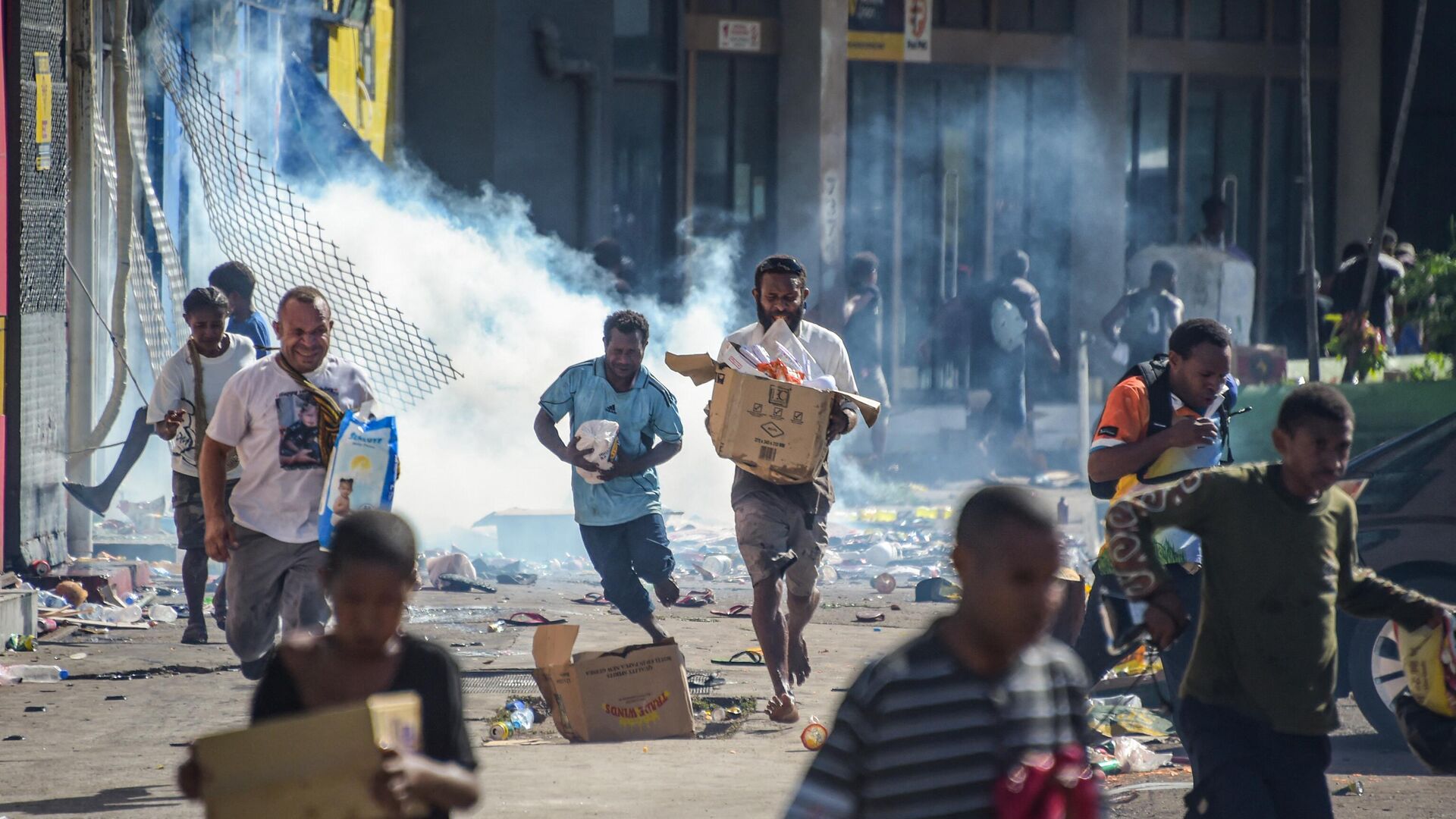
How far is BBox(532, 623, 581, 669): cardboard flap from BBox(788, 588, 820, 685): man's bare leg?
3.48 feet

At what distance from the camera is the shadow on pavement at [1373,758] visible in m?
6.50

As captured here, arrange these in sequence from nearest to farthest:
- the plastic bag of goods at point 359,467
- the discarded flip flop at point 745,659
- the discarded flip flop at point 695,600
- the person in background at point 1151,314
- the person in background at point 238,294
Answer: the plastic bag of goods at point 359,467
the discarded flip flop at point 745,659
the person in background at point 238,294
the discarded flip flop at point 695,600
the person in background at point 1151,314

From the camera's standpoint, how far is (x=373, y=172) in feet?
50.3

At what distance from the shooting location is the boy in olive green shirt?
12.9ft

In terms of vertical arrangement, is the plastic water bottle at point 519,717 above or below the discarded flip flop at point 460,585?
above

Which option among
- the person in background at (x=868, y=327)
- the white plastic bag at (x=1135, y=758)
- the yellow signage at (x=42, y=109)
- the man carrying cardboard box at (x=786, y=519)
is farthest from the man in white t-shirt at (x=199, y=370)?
the person in background at (x=868, y=327)

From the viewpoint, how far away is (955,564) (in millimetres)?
2818

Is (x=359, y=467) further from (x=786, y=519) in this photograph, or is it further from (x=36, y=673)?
(x=36, y=673)

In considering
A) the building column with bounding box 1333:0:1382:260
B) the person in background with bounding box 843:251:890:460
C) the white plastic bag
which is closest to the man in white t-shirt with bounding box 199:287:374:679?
the white plastic bag

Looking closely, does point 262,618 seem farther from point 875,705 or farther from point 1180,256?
point 1180,256

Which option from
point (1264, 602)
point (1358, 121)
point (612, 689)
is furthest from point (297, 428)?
point (1358, 121)

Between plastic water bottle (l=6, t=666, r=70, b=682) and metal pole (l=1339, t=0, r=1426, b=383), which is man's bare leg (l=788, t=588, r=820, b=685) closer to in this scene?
plastic water bottle (l=6, t=666, r=70, b=682)

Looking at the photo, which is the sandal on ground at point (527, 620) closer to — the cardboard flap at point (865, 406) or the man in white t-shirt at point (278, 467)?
the cardboard flap at point (865, 406)

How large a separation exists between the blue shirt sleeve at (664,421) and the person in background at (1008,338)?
25.0ft
